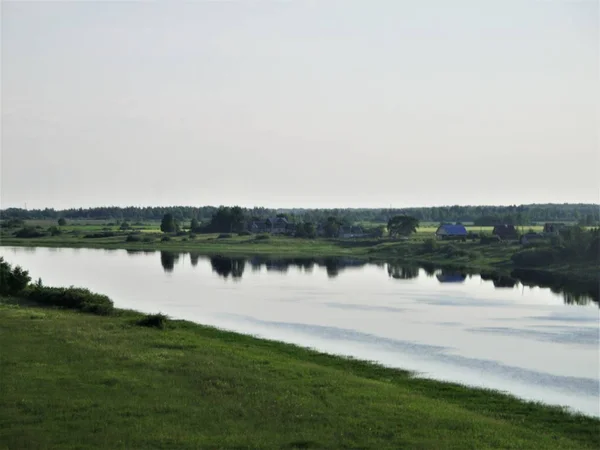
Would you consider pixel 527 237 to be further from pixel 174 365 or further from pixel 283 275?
pixel 174 365

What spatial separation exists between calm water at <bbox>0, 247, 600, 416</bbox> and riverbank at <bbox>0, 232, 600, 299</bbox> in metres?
6.51

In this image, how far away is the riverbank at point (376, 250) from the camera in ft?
222

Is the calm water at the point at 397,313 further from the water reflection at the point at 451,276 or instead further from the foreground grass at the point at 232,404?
the foreground grass at the point at 232,404

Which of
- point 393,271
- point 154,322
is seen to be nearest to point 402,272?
point 393,271

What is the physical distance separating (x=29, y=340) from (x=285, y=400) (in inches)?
470

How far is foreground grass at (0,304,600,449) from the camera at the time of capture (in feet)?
51.9

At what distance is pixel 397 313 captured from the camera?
43.1 m

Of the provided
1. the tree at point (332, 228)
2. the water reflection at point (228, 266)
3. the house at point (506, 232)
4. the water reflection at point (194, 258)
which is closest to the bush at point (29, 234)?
the water reflection at point (194, 258)

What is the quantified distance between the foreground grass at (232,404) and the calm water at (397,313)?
3194 mm

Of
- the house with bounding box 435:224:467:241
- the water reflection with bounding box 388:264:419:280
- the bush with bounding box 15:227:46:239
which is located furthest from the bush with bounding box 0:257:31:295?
the bush with bounding box 15:227:46:239

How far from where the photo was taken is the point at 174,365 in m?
23.3

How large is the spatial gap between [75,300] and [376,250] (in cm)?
6263

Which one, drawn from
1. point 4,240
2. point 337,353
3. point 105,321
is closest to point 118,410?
point 337,353

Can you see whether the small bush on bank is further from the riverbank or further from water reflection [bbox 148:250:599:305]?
water reflection [bbox 148:250:599:305]
